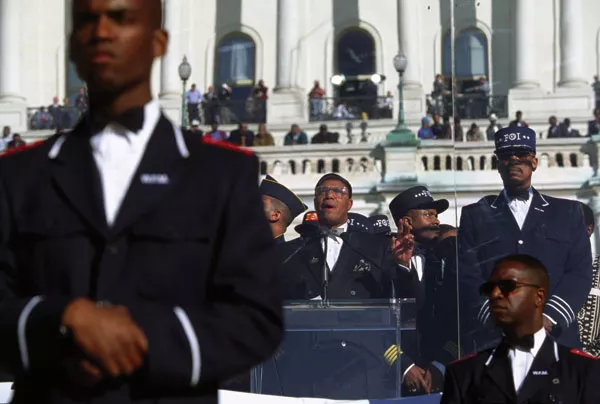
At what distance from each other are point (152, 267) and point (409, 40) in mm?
34349

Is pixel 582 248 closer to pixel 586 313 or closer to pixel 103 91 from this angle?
pixel 586 313

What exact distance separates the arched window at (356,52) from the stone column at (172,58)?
5675 mm

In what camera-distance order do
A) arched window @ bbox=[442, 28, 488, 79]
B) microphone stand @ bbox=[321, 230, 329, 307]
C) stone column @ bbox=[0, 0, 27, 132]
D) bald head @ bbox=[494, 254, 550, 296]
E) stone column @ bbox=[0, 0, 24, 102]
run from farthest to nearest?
stone column @ bbox=[0, 0, 24, 102] → stone column @ bbox=[0, 0, 27, 132] → arched window @ bbox=[442, 28, 488, 79] → microphone stand @ bbox=[321, 230, 329, 307] → bald head @ bbox=[494, 254, 550, 296]

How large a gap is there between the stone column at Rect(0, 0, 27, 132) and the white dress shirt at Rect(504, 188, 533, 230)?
109 ft

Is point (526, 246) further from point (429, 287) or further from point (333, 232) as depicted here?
point (333, 232)

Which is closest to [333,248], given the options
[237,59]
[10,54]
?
[237,59]

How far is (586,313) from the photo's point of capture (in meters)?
6.25

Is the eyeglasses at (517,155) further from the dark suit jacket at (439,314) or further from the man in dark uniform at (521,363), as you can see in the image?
the man in dark uniform at (521,363)

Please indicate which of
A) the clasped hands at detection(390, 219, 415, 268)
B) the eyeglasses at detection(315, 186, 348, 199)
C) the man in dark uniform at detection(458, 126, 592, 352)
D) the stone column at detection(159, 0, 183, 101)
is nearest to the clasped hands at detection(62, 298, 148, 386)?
the man in dark uniform at detection(458, 126, 592, 352)

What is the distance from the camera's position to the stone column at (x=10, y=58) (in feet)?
131

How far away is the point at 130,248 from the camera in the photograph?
7.97 feet

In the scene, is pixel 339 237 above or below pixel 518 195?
below

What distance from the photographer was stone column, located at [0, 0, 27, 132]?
131ft

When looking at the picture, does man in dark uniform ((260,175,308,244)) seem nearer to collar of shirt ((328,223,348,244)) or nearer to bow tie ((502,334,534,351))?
collar of shirt ((328,223,348,244))
